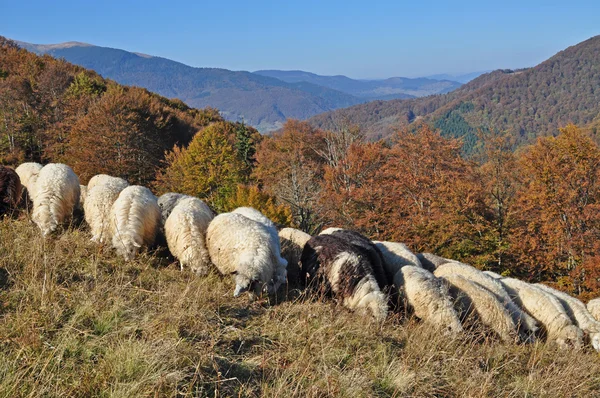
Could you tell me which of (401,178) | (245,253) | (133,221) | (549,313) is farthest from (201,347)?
(401,178)

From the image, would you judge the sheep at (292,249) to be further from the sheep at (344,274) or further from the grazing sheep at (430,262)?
the grazing sheep at (430,262)

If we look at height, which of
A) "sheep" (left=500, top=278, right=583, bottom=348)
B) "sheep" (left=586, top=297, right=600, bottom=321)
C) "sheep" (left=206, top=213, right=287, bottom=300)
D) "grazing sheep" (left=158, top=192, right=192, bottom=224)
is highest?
"grazing sheep" (left=158, top=192, right=192, bottom=224)

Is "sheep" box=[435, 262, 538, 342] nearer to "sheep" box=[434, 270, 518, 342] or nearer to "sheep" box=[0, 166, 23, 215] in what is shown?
"sheep" box=[434, 270, 518, 342]

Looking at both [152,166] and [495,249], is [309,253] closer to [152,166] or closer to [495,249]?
[495,249]

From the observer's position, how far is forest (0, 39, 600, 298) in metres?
22.4

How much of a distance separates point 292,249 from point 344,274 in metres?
1.87

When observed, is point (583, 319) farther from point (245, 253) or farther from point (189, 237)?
point (189, 237)

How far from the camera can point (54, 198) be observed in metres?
7.19

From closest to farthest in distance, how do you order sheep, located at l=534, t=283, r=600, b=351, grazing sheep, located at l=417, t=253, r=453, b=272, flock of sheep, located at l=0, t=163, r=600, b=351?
1. flock of sheep, located at l=0, t=163, r=600, b=351
2. sheep, located at l=534, t=283, r=600, b=351
3. grazing sheep, located at l=417, t=253, r=453, b=272

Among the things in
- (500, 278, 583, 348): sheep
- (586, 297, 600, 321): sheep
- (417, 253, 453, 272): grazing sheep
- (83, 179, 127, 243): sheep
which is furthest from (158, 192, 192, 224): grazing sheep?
(586, 297, 600, 321): sheep

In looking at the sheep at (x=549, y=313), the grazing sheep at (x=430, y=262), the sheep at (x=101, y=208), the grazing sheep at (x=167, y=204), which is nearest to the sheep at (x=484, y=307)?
the sheep at (x=549, y=313)

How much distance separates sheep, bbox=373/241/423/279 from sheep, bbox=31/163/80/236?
19.6 feet

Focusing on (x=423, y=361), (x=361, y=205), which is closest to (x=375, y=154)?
(x=361, y=205)

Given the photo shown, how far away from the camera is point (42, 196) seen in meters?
7.17
